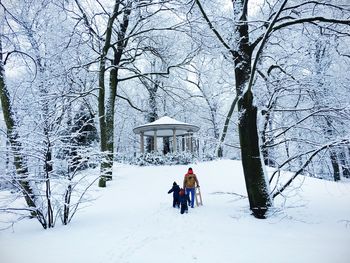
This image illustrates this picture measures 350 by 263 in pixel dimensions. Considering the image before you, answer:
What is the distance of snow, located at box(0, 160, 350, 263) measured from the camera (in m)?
4.28

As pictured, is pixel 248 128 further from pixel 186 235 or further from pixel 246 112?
pixel 186 235

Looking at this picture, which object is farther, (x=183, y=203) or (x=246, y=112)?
(x=183, y=203)

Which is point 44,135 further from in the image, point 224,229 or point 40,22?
point 40,22

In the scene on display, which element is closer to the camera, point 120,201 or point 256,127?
point 256,127

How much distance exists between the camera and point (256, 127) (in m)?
7.11

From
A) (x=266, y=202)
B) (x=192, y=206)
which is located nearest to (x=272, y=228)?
(x=266, y=202)

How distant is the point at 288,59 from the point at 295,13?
4.24ft

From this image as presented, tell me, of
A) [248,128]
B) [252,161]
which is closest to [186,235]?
[252,161]

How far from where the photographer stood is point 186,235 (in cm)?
555

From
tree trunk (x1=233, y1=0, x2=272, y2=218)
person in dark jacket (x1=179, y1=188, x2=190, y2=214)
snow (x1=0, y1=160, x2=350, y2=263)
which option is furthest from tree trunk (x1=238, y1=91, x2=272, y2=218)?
person in dark jacket (x1=179, y1=188, x2=190, y2=214)

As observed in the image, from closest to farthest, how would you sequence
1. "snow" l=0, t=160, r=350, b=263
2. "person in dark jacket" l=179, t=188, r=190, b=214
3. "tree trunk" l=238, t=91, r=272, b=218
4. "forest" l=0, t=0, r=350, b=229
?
"snow" l=0, t=160, r=350, b=263 < "forest" l=0, t=0, r=350, b=229 < "tree trunk" l=238, t=91, r=272, b=218 < "person in dark jacket" l=179, t=188, r=190, b=214

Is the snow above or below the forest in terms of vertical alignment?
below

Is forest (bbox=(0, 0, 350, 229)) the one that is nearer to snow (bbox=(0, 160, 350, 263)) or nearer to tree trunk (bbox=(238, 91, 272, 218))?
tree trunk (bbox=(238, 91, 272, 218))

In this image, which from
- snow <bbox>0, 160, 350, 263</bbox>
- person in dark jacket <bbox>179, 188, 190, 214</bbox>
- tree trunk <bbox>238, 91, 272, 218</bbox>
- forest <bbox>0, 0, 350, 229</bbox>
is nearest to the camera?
snow <bbox>0, 160, 350, 263</bbox>
